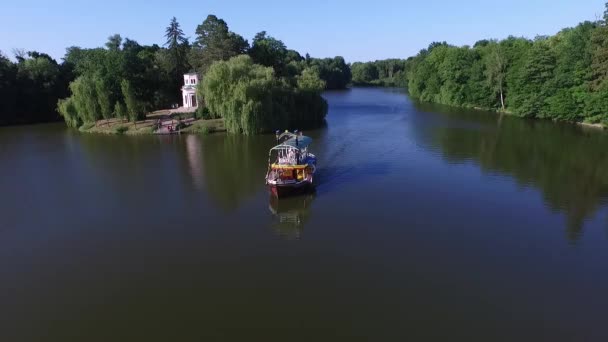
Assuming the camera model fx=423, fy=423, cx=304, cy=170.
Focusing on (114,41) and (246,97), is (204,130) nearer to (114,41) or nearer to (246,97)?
(246,97)

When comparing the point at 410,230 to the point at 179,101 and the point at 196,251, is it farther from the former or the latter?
the point at 179,101

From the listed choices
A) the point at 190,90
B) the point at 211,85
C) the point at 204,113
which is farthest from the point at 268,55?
the point at 211,85

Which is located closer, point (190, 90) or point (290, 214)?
point (290, 214)

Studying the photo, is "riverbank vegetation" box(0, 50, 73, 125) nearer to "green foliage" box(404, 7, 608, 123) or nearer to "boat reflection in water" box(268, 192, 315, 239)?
"boat reflection in water" box(268, 192, 315, 239)

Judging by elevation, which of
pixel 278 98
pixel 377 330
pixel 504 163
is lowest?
pixel 377 330

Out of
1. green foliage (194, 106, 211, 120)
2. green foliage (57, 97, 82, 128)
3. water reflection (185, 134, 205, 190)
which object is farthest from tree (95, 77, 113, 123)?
water reflection (185, 134, 205, 190)

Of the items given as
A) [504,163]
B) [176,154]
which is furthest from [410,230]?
[176,154]

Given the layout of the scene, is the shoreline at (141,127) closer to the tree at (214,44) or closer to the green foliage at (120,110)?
the green foliage at (120,110)
